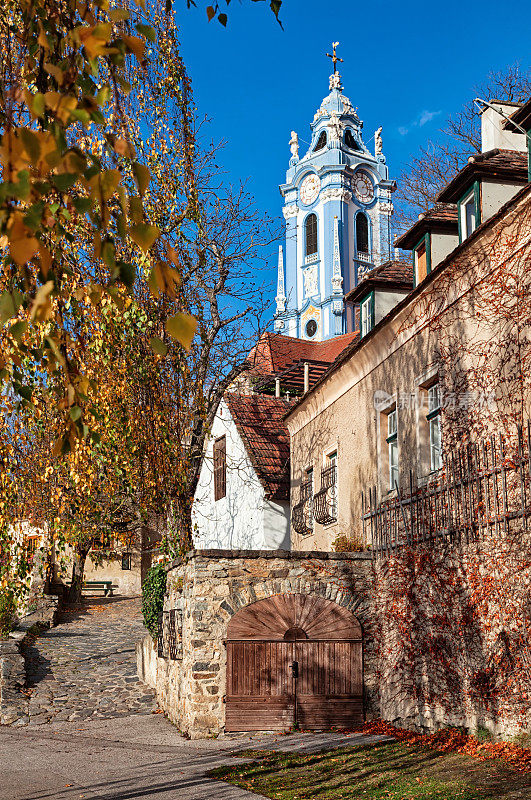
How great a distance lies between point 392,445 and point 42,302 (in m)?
12.5

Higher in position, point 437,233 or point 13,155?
point 437,233

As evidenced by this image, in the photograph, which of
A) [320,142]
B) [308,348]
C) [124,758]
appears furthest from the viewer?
[320,142]

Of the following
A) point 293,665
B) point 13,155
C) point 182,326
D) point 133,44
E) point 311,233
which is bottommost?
point 293,665

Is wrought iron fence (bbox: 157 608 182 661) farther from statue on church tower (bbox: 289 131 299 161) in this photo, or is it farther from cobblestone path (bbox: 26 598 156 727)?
statue on church tower (bbox: 289 131 299 161)

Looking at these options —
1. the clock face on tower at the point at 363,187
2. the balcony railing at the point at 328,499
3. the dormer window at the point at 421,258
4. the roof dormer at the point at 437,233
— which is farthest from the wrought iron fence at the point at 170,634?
the clock face on tower at the point at 363,187

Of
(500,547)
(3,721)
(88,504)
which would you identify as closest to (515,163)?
(500,547)

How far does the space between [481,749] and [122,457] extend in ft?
17.3

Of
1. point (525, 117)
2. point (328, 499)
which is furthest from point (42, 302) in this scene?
point (328, 499)

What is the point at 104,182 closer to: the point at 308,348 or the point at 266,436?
the point at 266,436

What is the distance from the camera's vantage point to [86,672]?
64.0 feet

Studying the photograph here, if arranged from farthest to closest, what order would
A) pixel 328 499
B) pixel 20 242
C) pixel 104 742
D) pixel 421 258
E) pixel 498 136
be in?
pixel 328 499, pixel 421 258, pixel 498 136, pixel 104 742, pixel 20 242

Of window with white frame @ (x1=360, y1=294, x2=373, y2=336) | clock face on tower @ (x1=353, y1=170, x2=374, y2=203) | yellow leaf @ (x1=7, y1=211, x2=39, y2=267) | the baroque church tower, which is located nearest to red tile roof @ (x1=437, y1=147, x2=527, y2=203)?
window with white frame @ (x1=360, y1=294, x2=373, y2=336)

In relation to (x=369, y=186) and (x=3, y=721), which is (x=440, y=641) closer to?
(x=3, y=721)

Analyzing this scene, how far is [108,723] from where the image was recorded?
1550 cm
